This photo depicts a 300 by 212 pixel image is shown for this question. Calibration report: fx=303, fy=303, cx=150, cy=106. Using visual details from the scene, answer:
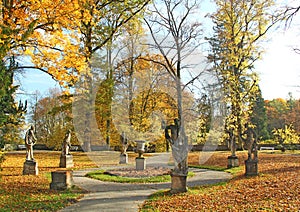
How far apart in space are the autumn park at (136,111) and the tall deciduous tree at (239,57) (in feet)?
0.23

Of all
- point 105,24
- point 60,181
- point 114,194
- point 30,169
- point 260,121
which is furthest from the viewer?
point 260,121

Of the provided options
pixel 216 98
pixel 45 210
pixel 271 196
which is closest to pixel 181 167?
pixel 271 196

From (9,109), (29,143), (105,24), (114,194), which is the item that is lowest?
(114,194)

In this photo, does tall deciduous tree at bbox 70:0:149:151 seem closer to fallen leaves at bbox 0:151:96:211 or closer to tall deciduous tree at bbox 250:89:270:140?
fallen leaves at bbox 0:151:96:211

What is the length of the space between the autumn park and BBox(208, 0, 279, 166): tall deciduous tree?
0.23 ft

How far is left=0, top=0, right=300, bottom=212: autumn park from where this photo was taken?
8.60 meters

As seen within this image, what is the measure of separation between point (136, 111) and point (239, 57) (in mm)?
8025

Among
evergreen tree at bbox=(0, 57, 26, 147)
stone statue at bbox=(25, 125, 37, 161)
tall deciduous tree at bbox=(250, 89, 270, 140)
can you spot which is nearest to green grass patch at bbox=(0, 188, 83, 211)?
evergreen tree at bbox=(0, 57, 26, 147)

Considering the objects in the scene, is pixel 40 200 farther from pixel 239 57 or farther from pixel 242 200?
pixel 239 57

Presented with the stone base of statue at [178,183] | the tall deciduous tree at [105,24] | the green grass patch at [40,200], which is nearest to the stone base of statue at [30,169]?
the green grass patch at [40,200]

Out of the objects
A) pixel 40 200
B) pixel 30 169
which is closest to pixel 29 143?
pixel 30 169

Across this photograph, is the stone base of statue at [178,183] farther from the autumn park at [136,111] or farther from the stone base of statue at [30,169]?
the stone base of statue at [30,169]

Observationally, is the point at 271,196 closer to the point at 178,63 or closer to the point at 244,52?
the point at 178,63

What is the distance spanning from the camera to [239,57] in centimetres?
1800
